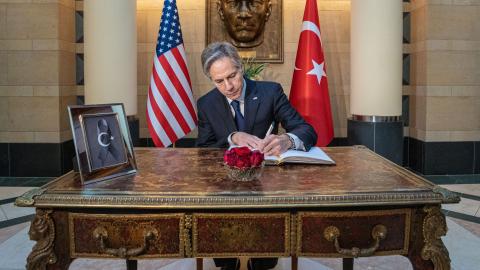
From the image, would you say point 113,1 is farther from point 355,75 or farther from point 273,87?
point 273,87

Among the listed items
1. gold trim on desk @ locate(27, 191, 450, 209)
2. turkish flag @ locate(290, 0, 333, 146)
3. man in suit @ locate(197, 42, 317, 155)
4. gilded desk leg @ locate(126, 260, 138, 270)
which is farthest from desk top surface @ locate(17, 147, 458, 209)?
turkish flag @ locate(290, 0, 333, 146)

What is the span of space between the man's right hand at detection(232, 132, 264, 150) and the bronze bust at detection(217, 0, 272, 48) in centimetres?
382

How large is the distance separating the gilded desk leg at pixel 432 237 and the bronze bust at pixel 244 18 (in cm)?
471

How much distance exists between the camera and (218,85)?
2.61 meters

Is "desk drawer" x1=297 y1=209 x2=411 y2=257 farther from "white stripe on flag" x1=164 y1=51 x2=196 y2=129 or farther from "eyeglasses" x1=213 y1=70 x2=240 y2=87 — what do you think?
"white stripe on flag" x1=164 y1=51 x2=196 y2=129

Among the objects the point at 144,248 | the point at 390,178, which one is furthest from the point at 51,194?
the point at 390,178

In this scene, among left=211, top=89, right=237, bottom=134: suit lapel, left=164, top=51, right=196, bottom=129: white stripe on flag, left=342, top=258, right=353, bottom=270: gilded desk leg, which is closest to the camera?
left=342, top=258, right=353, bottom=270: gilded desk leg

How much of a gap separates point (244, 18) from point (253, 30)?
21 centimetres

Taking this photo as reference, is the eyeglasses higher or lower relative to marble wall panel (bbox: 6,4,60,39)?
lower

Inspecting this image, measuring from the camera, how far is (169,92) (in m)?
5.43

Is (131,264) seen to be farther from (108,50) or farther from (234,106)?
(108,50)

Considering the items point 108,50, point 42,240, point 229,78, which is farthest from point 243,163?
point 108,50

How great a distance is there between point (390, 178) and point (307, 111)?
3887mm

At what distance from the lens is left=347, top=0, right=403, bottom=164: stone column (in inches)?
221
